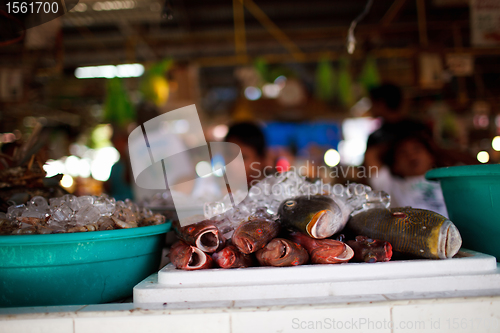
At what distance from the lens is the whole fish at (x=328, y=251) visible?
3.50 ft

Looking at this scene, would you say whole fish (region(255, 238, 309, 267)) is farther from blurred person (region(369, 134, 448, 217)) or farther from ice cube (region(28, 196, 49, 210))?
blurred person (region(369, 134, 448, 217))

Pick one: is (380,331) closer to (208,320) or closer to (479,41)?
(208,320)

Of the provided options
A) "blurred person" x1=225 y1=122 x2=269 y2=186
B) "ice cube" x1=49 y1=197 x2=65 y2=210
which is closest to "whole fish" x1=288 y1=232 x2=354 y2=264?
"ice cube" x1=49 y1=197 x2=65 y2=210

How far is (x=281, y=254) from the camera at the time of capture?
1045 millimetres

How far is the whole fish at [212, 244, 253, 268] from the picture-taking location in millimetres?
1069

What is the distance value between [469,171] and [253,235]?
0.85 m

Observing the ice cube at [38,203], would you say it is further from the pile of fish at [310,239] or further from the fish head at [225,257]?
the fish head at [225,257]

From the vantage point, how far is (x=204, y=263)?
1.09 metres

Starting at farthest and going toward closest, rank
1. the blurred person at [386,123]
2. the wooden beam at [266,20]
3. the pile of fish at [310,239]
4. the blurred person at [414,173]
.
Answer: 1. the wooden beam at [266,20]
2. the blurred person at [386,123]
3. the blurred person at [414,173]
4. the pile of fish at [310,239]

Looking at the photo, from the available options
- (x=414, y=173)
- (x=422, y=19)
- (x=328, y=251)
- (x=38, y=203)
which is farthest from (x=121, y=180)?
(x=422, y=19)

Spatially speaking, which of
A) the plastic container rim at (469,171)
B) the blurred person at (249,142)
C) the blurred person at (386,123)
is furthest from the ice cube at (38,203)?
the blurred person at (386,123)

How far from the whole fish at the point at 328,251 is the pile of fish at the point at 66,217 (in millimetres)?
662

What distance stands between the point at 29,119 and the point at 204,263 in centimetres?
1191

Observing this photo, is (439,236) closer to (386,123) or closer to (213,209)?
(213,209)
